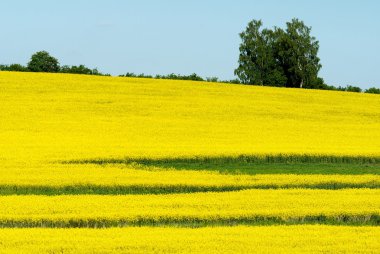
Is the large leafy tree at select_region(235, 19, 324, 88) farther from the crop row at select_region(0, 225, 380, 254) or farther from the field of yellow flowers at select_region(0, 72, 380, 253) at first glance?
the crop row at select_region(0, 225, 380, 254)

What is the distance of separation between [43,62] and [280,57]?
28169 millimetres

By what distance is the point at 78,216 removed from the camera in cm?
1600

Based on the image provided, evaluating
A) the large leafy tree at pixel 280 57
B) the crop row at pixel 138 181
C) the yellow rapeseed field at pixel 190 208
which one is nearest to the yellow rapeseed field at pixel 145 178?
the crop row at pixel 138 181

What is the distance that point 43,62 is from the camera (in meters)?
74.2

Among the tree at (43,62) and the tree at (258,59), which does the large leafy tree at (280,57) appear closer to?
the tree at (258,59)

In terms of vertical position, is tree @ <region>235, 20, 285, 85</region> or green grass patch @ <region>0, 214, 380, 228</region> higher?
tree @ <region>235, 20, 285, 85</region>

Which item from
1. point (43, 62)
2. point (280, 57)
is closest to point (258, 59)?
point (280, 57)

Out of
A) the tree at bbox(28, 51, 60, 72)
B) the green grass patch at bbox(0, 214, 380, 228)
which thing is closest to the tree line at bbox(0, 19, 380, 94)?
the tree at bbox(28, 51, 60, 72)

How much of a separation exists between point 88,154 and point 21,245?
15.6 meters

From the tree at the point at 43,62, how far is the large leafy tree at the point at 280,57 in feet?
76.2

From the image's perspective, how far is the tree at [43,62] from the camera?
7362 cm

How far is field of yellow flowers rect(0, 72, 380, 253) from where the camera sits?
1401 centimetres

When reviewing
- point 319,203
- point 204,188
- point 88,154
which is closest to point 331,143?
point 88,154

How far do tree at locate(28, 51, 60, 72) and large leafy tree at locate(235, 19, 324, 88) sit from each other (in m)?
23.2
